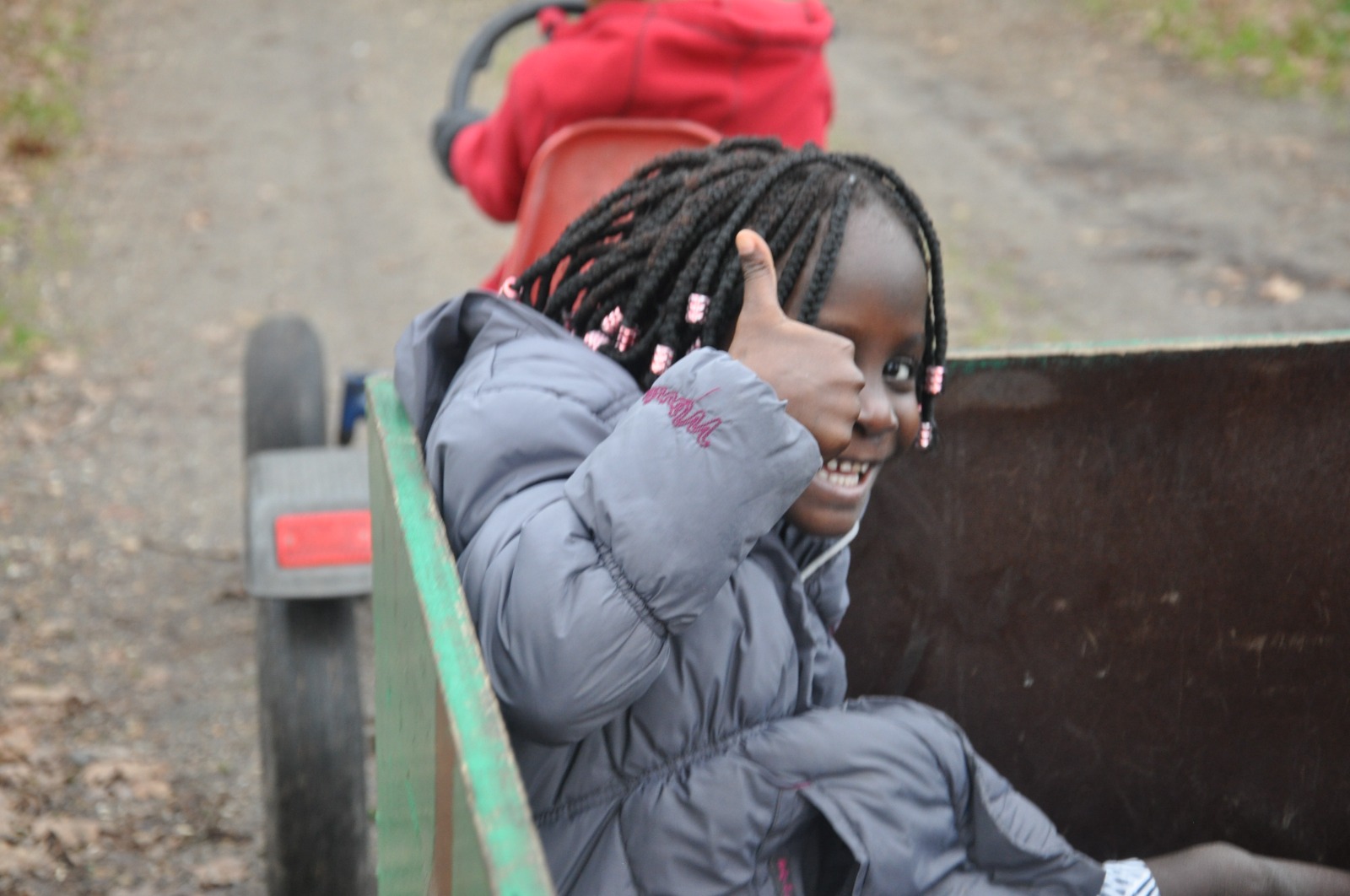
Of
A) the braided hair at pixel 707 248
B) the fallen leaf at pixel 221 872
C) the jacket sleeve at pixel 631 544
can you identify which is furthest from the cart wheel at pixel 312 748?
the jacket sleeve at pixel 631 544

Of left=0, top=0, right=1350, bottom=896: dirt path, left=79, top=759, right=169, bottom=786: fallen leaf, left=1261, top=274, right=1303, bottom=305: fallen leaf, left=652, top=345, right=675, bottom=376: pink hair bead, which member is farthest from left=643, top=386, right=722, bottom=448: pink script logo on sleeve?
left=1261, top=274, right=1303, bottom=305: fallen leaf

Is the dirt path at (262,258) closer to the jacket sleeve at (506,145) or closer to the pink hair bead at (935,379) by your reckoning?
the jacket sleeve at (506,145)

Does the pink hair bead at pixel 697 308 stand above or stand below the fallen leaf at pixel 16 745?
above

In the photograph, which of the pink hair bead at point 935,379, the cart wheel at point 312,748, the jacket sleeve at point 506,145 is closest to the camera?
the pink hair bead at point 935,379

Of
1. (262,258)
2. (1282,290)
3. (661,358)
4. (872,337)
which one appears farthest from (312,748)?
(1282,290)

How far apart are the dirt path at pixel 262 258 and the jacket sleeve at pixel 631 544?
1710mm

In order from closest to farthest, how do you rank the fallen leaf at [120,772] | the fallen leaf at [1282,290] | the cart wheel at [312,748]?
the cart wheel at [312,748] < the fallen leaf at [120,772] < the fallen leaf at [1282,290]

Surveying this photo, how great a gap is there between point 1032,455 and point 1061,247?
436 centimetres

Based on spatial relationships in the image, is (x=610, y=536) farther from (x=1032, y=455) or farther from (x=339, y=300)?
(x=339, y=300)

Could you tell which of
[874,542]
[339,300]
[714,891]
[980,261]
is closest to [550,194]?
[874,542]

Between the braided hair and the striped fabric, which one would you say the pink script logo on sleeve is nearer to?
the braided hair

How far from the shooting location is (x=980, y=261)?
20.5 ft

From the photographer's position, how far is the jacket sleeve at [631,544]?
1.41 meters

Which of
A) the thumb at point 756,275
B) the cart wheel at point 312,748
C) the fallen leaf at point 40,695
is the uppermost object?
the thumb at point 756,275
